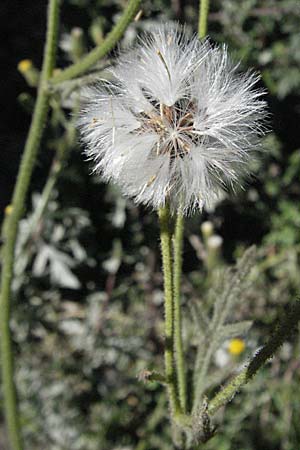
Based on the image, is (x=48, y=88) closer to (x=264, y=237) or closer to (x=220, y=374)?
(x=220, y=374)

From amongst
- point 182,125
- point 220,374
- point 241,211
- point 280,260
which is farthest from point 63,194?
point 182,125

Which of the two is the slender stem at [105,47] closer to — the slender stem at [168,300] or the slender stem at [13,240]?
the slender stem at [13,240]

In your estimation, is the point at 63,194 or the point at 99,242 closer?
the point at 63,194

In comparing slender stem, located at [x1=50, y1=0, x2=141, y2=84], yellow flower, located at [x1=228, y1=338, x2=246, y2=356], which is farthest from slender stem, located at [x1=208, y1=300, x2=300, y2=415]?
yellow flower, located at [x1=228, y1=338, x2=246, y2=356]

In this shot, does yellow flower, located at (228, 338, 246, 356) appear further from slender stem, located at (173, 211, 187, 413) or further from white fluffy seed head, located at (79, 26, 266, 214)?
white fluffy seed head, located at (79, 26, 266, 214)

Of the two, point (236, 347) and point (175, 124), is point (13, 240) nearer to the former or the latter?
point (175, 124)

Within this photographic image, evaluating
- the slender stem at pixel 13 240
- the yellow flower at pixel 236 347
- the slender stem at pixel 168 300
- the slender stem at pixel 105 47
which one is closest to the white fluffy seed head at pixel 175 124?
the slender stem at pixel 168 300

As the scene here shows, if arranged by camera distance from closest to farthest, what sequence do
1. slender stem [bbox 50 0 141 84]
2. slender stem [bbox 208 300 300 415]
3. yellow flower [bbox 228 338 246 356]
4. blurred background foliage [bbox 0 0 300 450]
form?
slender stem [bbox 208 300 300 415] → slender stem [bbox 50 0 141 84] → yellow flower [bbox 228 338 246 356] → blurred background foliage [bbox 0 0 300 450]
